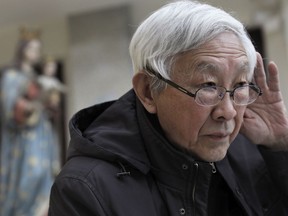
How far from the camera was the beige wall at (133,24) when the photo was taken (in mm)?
4553

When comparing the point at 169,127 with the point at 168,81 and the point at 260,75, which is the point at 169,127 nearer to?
the point at 168,81

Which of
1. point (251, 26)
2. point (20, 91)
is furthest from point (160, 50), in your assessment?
point (251, 26)

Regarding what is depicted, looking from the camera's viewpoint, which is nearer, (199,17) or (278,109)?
(199,17)

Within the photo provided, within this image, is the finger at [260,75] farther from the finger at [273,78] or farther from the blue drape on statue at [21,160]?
the blue drape on statue at [21,160]

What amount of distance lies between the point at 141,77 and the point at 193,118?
0.58 ft

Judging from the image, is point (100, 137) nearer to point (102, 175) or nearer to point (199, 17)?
point (102, 175)

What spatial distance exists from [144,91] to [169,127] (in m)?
0.11

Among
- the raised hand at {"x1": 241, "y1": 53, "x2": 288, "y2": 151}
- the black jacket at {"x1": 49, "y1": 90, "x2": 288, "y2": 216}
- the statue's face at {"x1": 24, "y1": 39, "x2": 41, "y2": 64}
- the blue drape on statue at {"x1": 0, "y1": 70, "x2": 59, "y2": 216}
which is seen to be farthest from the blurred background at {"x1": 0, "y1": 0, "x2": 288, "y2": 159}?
the black jacket at {"x1": 49, "y1": 90, "x2": 288, "y2": 216}

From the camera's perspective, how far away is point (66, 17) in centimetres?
514

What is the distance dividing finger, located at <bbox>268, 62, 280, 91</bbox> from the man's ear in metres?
0.37

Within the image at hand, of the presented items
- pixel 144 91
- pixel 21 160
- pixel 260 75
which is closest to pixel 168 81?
pixel 144 91

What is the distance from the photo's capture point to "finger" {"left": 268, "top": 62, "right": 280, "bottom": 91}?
1306 millimetres

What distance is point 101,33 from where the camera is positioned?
4.95 m

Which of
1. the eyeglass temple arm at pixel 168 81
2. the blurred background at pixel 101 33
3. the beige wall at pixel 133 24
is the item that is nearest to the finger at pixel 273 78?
the eyeglass temple arm at pixel 168 81
